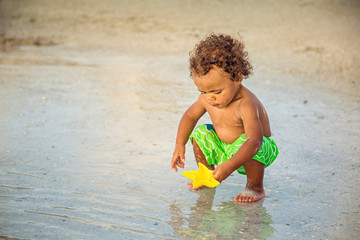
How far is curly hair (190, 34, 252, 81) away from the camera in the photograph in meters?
2.50

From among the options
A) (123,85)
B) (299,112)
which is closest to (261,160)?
(299,112)

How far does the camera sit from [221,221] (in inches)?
96.9

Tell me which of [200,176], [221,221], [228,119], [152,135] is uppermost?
[228,119]

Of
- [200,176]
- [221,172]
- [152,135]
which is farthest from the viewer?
[152,135]

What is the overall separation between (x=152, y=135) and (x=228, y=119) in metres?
1.24

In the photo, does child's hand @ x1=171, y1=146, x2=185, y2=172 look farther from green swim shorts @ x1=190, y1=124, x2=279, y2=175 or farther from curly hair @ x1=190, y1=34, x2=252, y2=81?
curly hair @ x1=190, y1=34, x2=252, y2=81

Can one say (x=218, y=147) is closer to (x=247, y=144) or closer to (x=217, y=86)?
(x=247, y=144)

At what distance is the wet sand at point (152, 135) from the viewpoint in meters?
2.45

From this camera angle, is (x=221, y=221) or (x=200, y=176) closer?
(x=221, y=221)

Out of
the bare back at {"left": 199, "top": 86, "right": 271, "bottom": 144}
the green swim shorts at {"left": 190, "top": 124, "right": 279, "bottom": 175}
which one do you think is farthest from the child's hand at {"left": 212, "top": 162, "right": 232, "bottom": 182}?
the bare back at {"left": 199, "top": 86, "right": 271, "bottom": 144}

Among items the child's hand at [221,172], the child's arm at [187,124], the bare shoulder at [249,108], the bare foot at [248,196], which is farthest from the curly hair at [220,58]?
the bare foot at [248,196]

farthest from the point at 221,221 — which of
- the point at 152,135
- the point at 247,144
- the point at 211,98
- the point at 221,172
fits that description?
the point at 152,135

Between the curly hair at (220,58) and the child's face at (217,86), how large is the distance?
0.02 metres

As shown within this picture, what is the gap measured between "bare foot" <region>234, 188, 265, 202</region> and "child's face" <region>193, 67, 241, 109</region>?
513mm
